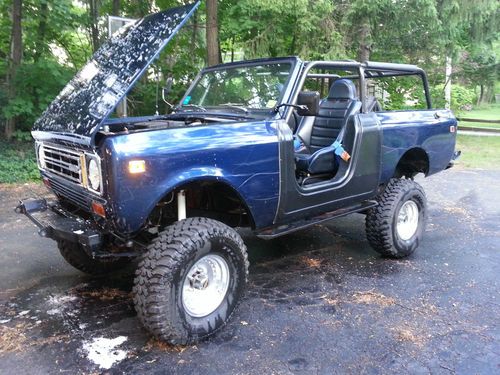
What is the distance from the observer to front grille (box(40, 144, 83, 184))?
10.6 ft

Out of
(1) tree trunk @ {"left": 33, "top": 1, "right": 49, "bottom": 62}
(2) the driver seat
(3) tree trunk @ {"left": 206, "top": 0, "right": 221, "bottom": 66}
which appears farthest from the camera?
(1) tree trunk @ {"left": 33, "top": 1, "right": 49, "bottom": 62}

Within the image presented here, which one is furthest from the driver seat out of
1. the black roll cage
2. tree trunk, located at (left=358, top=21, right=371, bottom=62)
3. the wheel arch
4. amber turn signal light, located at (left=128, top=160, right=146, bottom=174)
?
tree trunk, located at (left=358, top=21, right=371, bottom=62)

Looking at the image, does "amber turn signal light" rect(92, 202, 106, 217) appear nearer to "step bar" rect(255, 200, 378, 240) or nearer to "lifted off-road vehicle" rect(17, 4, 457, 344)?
"lifted off-road vehicle" rect(17, 4, 457, 344)

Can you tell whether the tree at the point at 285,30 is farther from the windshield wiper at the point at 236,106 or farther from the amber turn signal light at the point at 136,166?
the amber turn signal light at the point at 136,166

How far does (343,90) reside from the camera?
4.86m

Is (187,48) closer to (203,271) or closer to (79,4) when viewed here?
(79,4)

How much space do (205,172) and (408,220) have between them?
275 centimetres

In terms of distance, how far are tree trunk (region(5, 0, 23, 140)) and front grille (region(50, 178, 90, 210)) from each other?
716cm

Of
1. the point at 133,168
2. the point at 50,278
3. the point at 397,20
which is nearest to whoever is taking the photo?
the point at 133,168

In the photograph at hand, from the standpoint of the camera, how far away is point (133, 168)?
288 cm

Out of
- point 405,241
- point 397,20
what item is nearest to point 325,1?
point 397,20

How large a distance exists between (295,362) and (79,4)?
484 inches

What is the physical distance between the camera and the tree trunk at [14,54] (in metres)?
9.92

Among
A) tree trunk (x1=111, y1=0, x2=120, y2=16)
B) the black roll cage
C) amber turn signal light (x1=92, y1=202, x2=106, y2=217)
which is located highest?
tree trunk (x1=111, y1=0, x2=120, y2=16)
